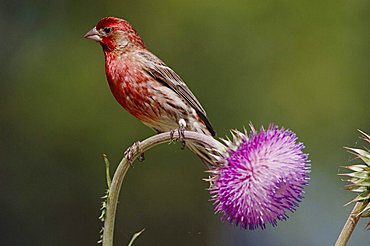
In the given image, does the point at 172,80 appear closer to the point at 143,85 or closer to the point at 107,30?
the point at 143,85

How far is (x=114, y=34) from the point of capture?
232cm

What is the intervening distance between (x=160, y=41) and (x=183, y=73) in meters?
0.26

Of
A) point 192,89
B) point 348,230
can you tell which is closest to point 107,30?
point 348,230

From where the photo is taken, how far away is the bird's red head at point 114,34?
89.4 inches

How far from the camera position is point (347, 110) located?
702 centimetres

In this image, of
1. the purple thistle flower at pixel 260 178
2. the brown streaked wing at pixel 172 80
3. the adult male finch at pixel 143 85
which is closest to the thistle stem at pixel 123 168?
the purple thistle flower at pixel 260 178

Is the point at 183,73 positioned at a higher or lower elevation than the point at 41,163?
higher

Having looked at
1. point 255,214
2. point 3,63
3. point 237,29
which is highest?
point 237,29

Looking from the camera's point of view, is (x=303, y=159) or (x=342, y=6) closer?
(x=303, y=159)

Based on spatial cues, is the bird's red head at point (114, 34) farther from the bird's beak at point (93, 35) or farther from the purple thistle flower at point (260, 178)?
the purple thistle flower at point (260, 178)

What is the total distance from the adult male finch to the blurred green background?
325 centimetres

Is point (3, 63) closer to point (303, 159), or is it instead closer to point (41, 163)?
point (41, 163)

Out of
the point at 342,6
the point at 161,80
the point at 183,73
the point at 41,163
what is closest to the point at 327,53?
the point at 342,6

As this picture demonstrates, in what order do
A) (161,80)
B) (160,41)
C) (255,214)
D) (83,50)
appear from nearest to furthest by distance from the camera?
(255,214)
(161,80)
(160,41)
(83,50)
